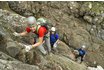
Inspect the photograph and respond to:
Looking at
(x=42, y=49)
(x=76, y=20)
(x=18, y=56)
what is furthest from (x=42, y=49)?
(x=76, y=20)

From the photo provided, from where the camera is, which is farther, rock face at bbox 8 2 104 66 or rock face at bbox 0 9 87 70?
rock face at bbox 8 2 104 66

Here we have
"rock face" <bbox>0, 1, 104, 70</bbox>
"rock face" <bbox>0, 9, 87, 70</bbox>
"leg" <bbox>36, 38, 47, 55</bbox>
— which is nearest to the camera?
"rock face" <bbox>0, 9, 87, 70</bbox>

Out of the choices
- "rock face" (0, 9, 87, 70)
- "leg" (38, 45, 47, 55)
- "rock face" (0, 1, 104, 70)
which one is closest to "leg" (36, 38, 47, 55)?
"leg" (38, 45, 47, 55)

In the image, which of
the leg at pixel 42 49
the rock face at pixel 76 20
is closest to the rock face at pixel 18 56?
the leg at pixel 42 49

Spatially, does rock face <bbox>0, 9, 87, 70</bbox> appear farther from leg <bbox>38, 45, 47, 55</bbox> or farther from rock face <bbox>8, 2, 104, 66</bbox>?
rock face <bbox>8, 2, 104, 66</bbox>

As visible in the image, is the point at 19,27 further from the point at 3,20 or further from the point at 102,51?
the point at 102,51

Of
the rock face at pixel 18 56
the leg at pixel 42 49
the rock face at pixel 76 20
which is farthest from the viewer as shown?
the rock face at pixel 76 20

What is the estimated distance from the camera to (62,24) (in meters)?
26.0

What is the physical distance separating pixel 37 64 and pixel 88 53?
13.3 metres

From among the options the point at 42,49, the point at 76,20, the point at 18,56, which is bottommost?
the point at 76,20

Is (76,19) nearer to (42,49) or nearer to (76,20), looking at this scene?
(76,20)

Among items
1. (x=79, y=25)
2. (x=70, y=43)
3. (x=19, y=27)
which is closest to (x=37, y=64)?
(x=19, y=27)

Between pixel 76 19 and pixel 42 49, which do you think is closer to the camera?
pixel 42 49

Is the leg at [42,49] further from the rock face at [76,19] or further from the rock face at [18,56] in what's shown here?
the rock face at [76,19]
